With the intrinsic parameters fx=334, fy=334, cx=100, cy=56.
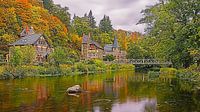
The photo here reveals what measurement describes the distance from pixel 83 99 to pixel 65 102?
80.3 inches

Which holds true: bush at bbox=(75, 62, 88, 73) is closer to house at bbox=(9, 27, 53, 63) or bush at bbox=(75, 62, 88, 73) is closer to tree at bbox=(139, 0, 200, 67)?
house at bbox=(9, 27, 53, 63)

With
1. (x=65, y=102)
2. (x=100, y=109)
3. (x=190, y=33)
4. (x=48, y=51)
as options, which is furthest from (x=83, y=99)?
(x=48, y=51)

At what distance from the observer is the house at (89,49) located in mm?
101169

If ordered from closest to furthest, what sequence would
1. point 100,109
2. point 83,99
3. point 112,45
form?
point 100,109, point 83,99, point 112,45

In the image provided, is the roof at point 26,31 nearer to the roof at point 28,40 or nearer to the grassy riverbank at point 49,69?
the roof at point 28,40

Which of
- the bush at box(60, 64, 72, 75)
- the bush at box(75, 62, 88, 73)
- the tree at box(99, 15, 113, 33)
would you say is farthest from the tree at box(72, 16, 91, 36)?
the bush at box(60, 64, 72, 75)

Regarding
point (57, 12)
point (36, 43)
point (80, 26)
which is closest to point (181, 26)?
point (36, 43)

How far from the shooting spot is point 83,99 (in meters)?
25.3

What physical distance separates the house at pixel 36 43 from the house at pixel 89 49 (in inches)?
932

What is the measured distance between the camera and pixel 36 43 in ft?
239

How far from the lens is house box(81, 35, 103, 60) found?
101169 millimetres

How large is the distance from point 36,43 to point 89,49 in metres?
32.3

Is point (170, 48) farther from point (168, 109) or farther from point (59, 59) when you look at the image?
point (168, 109)

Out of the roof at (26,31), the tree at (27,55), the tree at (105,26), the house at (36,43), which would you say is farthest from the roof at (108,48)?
the tree at (27,55)
